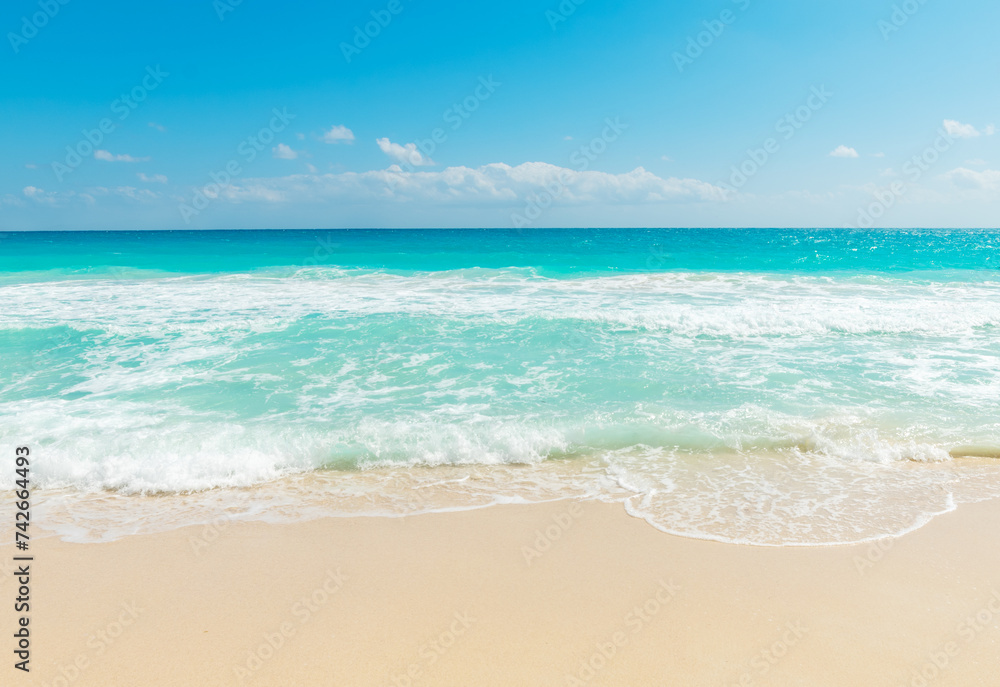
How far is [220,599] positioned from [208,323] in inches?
449

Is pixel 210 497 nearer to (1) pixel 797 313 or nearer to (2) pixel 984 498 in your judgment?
(2) pixel 984 498
